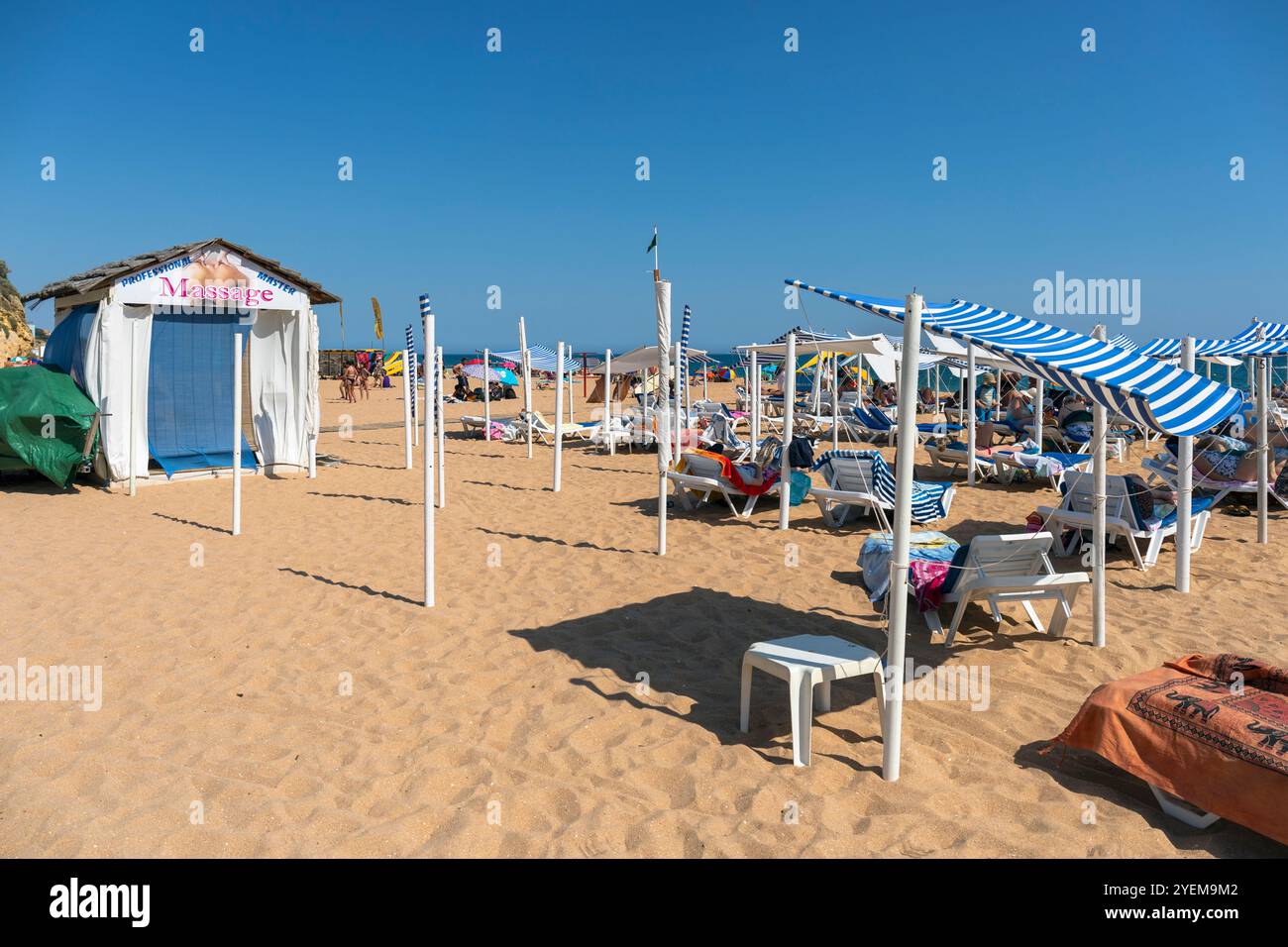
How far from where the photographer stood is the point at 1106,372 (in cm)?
379

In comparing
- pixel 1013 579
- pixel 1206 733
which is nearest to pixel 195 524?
pixel 1013 579

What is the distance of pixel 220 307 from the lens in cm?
1184

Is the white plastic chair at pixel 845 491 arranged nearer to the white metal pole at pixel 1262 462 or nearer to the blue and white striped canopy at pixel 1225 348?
the blue and white striped canopy at pixel 1225 348

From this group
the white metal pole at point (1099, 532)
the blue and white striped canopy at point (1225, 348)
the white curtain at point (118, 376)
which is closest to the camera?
the white metal pole at point (1099, 532)

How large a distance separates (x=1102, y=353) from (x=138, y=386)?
11356mm

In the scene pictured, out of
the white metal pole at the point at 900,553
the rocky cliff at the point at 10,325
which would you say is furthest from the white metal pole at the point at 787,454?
the rocky cliff at the point at 10,325

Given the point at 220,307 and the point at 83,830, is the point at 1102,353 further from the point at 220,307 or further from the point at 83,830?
the point at 220,307

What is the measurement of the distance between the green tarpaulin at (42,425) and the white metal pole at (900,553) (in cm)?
1075

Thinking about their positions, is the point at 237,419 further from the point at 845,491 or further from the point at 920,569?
the point at 920,569

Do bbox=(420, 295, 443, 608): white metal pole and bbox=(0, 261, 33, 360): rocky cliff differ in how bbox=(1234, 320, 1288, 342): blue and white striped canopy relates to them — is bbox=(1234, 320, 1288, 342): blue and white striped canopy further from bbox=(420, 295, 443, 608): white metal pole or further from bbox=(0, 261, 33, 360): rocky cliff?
bbox=(0, 261, 33, 360): rocky cliff

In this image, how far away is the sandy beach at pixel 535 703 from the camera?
3152 millimetres

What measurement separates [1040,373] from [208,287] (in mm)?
11136

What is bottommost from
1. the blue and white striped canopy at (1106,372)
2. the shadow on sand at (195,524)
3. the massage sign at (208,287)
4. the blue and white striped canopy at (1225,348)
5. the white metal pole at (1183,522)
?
the shadow on sand at (195,524)

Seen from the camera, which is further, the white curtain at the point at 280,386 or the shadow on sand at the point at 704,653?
the white curtain at the point at 280,386
